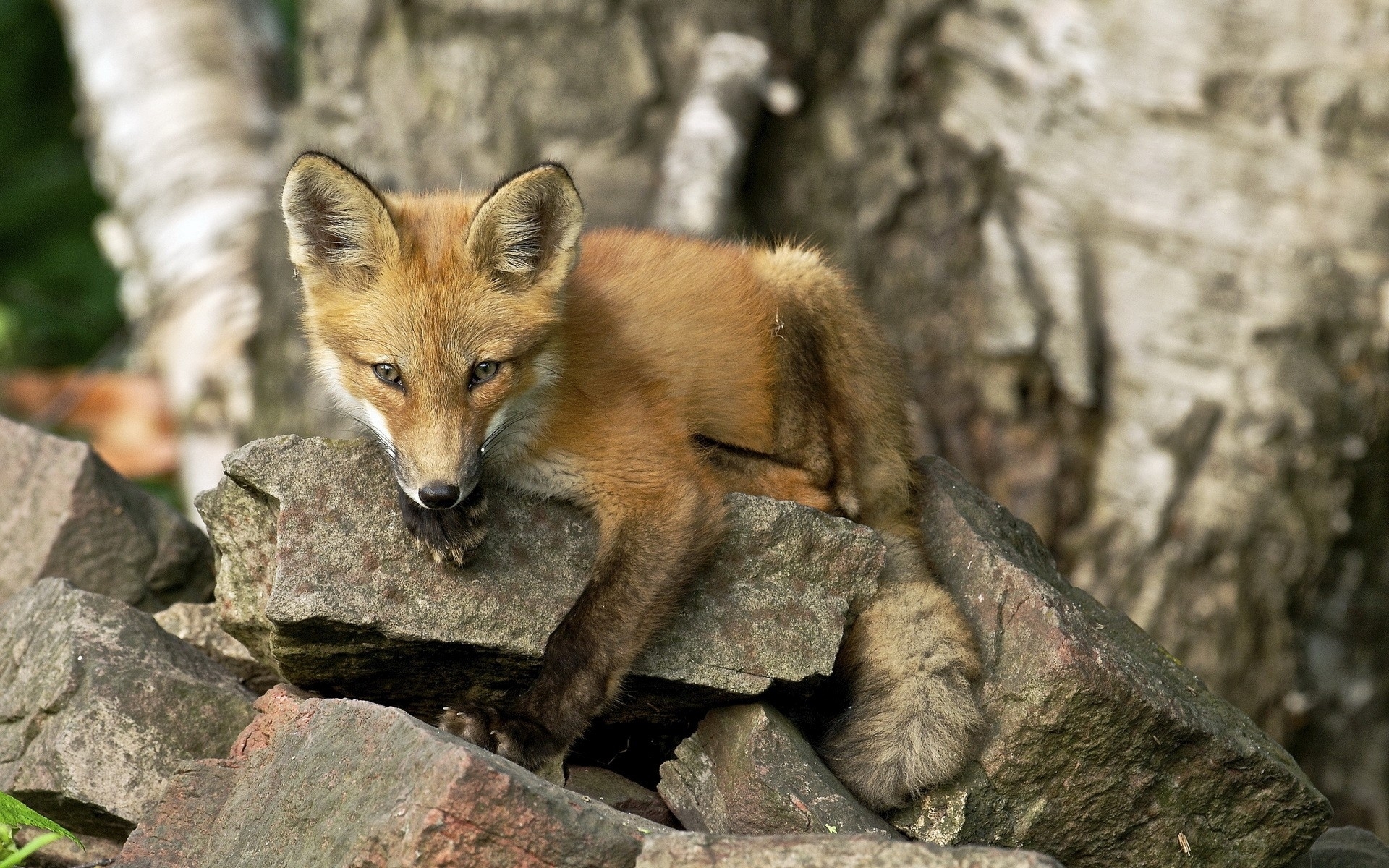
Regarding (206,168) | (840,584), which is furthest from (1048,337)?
(206,168)

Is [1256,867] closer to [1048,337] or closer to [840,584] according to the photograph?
[840,584]

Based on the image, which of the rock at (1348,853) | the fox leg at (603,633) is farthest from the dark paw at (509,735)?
→ the rock at (1348,853)

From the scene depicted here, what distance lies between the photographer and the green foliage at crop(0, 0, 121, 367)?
42.2ft

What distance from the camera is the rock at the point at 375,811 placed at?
293 cm

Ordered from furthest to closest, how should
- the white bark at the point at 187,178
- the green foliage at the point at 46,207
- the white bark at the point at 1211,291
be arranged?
the green foliage at the point at 46,207
the white bark at the point at 187,178
the white bark at the point at 1211,291

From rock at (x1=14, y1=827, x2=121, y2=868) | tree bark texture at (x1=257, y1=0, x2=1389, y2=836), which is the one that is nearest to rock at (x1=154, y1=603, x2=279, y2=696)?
rock at (x1=14, y1=827, x2=121, y2=868)

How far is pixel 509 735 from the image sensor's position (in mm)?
3732

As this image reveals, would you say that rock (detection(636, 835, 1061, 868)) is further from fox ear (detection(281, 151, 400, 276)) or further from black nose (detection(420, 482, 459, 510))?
fox ear (detection(281, 151, 400, 276))

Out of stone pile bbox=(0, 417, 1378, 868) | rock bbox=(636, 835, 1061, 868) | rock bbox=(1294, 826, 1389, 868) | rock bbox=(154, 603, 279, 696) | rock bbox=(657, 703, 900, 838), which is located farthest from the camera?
rock bbox=(154, 603, 279, 696)

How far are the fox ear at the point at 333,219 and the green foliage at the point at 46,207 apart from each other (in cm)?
966

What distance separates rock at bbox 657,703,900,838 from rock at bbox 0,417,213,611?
7.03ft

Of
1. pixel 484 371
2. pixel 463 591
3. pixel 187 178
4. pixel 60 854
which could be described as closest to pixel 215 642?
pixel 60 854

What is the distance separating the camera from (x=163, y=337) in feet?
32.0

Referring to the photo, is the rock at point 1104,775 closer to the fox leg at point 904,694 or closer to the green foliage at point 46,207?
the fox leg at point 904,694
